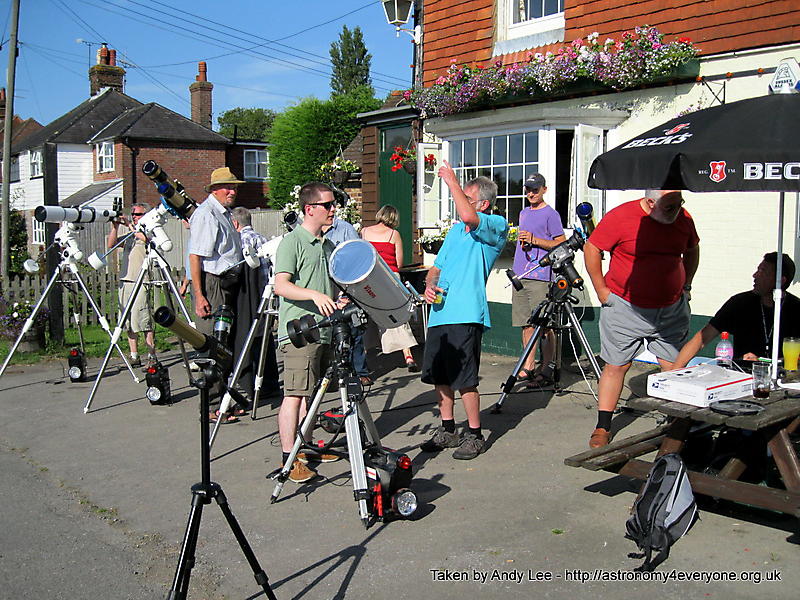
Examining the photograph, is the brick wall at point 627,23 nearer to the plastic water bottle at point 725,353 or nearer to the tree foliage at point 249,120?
the plastic water bottle at point 725,353

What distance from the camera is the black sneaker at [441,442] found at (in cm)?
580

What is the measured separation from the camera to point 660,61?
7.89 metres

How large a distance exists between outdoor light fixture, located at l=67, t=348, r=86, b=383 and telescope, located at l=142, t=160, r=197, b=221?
7.58 ft

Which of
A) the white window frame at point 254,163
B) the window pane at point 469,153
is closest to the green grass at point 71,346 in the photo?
the window pane at point 469,153

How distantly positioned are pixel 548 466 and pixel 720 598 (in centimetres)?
195

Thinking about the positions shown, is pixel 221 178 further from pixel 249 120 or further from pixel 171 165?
pixel 249 120

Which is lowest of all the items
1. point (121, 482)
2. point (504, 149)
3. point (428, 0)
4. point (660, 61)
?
point (121, 482)

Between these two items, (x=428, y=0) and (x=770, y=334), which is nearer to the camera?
(x=770, y=334)

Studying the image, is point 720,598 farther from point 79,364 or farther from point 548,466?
point 79,364

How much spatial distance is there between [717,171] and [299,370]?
282cm

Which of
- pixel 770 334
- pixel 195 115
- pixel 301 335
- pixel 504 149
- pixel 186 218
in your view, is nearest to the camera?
pixel 301 335

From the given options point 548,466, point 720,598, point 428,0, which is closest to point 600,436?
point 548,466

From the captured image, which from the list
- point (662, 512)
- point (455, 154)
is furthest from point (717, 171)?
point (455, 154)

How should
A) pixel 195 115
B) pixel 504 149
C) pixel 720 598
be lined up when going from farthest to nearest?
pixel 195 115, pixel 504 149, pixel 720 598
